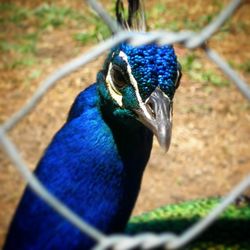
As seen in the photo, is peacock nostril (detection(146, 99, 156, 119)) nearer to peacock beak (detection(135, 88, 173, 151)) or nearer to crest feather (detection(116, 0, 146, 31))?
peacock beak (detection(135, 88, 173, 151))

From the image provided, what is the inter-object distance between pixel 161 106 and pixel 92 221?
1.93 feet

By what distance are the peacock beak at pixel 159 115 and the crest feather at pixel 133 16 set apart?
1.05 feet

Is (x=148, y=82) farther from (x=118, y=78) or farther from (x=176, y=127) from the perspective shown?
(x=176, y=127)

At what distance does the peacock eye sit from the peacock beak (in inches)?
4.2

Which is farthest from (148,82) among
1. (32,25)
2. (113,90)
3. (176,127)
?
(32,25)

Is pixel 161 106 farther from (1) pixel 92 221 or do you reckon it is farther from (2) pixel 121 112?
(1) pixel 92 221

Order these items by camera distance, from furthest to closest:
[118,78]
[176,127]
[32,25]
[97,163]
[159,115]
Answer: [32,25], [176,127], [97,163], [118,78], [159,115]

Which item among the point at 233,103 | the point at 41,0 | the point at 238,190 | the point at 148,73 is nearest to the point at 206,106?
the point at 233,103

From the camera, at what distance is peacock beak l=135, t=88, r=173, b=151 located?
3.78 ft

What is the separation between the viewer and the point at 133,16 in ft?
4.74

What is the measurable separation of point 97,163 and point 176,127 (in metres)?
1.78

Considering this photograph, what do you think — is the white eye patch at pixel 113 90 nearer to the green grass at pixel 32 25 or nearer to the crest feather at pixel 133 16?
the crest feather at pixel 133 16

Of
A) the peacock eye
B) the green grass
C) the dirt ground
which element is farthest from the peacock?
the green grass

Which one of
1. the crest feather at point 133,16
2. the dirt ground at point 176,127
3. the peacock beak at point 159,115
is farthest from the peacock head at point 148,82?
the dirt ground at point 176,127
